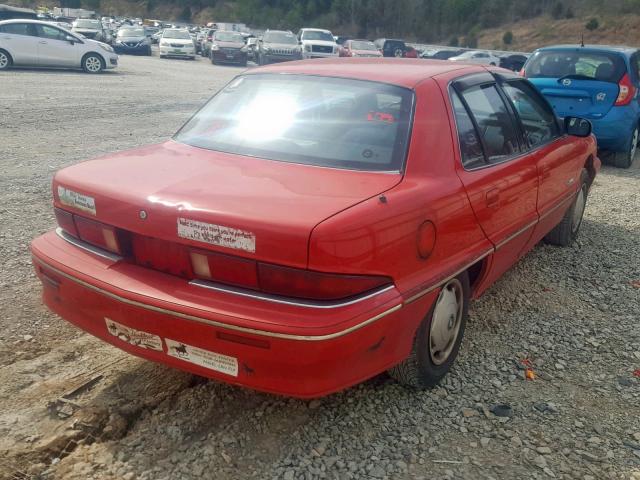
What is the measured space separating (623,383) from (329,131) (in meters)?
2.07

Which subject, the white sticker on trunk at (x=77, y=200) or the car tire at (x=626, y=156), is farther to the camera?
the car tire at (x=626, y=156)

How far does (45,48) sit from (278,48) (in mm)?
10318

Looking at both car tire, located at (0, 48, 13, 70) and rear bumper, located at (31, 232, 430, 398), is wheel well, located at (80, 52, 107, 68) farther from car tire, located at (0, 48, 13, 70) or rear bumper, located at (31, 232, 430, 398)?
rear bumper, located at (31, 232, 430, 398)

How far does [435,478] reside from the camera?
260 centimetres

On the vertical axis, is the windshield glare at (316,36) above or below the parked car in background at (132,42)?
above

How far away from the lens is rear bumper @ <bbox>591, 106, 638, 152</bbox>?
28.6 feet

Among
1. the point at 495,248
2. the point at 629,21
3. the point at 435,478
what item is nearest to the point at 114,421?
the point at 435,478

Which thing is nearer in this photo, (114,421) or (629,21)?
(114,421)

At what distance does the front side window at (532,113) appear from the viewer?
14.0ft

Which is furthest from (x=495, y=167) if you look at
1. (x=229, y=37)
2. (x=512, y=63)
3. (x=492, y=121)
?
(x=229, y=37)

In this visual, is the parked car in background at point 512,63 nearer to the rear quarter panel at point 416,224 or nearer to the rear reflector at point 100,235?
the rear quarter panel at point 416,224

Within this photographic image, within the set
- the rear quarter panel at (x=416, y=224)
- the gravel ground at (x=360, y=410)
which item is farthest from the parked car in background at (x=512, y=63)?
the rear quarter panel at (x=416, y=224)

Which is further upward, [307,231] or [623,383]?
[307,231]

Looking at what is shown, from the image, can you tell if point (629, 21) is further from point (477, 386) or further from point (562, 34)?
point (477, 386)
